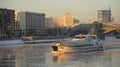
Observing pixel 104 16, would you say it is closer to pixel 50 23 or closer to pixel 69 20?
pixel 69 20

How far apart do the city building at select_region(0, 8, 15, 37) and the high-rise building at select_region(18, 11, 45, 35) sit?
64.1 feet

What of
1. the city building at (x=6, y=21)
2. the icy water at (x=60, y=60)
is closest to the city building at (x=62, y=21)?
the city building at (x=6, y=21)

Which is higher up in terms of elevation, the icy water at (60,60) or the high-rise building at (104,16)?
the high-rise building at (104,16)

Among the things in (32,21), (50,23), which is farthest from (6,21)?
(50,23)

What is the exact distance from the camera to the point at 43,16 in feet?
531

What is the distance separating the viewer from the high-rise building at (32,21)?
482 feet

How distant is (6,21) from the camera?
113 meters

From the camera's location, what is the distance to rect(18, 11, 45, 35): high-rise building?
5787 inches

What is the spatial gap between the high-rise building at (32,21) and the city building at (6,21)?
19543 millimetres

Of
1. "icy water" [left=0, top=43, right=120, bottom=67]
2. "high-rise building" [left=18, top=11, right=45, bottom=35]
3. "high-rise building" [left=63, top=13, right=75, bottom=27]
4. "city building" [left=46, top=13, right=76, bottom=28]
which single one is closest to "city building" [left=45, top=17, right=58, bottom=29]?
"city building" [left=46, top=13, right=76, bottom=28]

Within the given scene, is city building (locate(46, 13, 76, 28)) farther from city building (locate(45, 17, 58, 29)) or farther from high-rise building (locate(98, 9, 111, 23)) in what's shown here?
high-rise building (locate(98, 9, 111, 23))

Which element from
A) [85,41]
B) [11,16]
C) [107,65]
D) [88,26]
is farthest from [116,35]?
[107,65]

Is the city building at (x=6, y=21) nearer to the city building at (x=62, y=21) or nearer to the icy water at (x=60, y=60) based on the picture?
the city building at (x=62, y=21)

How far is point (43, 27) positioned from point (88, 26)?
77.9 feet
